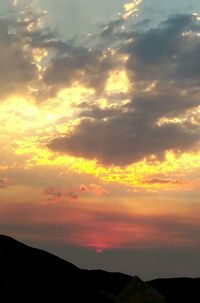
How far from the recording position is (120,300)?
85688mm

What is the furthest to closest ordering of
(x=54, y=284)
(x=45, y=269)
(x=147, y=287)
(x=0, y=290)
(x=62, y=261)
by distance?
1. (x=62, y=261)
2. (x=45, y=269)
3. (x=54, y=284)
4. (x=147, y=287)
5. (x=0, y=290)

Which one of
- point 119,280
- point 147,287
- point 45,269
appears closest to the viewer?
point 147,287

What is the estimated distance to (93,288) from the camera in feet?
315

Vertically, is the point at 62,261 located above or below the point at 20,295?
above

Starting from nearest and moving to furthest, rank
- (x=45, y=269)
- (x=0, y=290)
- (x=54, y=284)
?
(x=0, y=290)
(x=54, y=284)
(x=45, y=269)

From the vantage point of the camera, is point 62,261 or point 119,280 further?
point 119,280

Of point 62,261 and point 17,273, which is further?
point 62,261

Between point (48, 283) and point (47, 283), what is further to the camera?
point (48, 283)

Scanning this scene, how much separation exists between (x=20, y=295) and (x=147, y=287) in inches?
922

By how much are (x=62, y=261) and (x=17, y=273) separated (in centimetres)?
2749

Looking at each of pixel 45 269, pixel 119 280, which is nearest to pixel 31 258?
pixel 45 269

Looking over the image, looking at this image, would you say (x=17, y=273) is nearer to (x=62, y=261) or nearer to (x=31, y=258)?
(x=31, y=258)

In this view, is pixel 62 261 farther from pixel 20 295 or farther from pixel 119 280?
pixel 119 280

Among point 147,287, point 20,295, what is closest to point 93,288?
point 147,287
